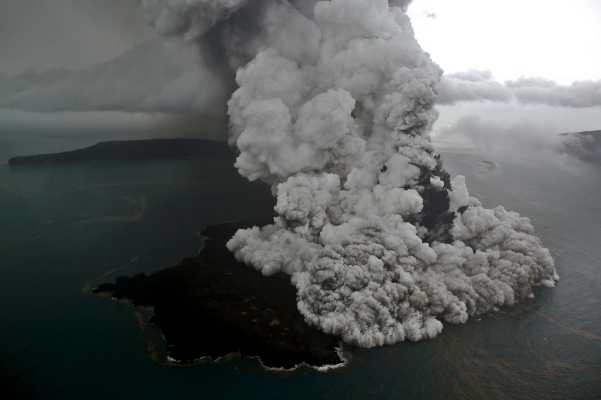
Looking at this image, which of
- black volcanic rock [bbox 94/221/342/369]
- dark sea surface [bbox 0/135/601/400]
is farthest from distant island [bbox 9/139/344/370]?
dark sea surface [bbox 0/135/601/400]

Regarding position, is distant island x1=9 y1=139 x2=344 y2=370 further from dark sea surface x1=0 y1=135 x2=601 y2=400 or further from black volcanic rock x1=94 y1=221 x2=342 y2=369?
dark sea surface x1=0 y1=135 x2=601 y2=400

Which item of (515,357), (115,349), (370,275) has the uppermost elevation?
(370,275)

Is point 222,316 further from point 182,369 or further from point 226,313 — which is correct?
point 182,369

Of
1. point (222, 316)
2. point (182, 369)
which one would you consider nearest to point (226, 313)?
point (222, 316)

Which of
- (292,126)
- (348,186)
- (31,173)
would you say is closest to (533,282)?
(348,186)

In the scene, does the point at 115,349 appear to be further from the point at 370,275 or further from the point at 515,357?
the point at 515,357

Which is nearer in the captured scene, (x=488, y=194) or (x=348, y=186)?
(x=348, y=186)

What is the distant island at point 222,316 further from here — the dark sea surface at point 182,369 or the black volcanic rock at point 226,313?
the dark sea surface at point 182,369
